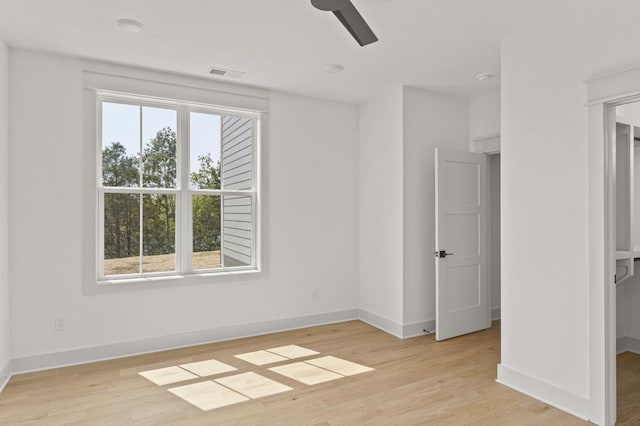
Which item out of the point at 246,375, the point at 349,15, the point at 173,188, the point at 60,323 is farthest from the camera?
the point at 173,188

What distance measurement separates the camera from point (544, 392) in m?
2.68

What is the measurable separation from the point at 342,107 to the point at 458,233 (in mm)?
2015

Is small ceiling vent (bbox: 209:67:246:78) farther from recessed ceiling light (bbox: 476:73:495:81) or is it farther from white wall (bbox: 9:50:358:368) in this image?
recessed ceiling light (bbox: 476:73:495:81)

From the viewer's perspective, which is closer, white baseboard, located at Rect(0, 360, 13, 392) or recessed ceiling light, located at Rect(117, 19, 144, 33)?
recessed ceiling light, located at Rect(117, 19, 144, 33)

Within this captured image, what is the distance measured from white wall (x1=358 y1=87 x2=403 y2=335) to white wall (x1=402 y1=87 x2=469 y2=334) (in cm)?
8

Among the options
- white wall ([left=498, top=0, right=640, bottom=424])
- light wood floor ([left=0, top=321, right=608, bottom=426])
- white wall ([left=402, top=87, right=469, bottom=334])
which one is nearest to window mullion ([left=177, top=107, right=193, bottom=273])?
light wood floor ([left=0, top=321, right=608, bottom=426])

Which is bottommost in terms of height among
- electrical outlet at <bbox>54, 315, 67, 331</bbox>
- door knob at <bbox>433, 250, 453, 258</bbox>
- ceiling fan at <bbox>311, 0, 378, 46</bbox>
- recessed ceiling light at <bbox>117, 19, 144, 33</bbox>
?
electrical outlet at <bbox>54, 315, 67, 331</bbox>

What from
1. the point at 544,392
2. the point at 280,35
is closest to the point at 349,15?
the point at 280,35

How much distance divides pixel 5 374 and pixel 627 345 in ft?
17.4

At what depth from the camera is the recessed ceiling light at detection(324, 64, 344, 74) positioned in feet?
11.7

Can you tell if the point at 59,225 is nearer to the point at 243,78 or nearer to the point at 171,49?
the point at 171,49

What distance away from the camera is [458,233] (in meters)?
4.13

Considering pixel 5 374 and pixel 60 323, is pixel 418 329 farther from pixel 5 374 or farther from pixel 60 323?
pixel 5 374

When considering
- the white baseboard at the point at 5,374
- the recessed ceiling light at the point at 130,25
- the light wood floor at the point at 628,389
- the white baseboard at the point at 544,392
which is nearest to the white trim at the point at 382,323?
the white baseboard at the point at 544,392
